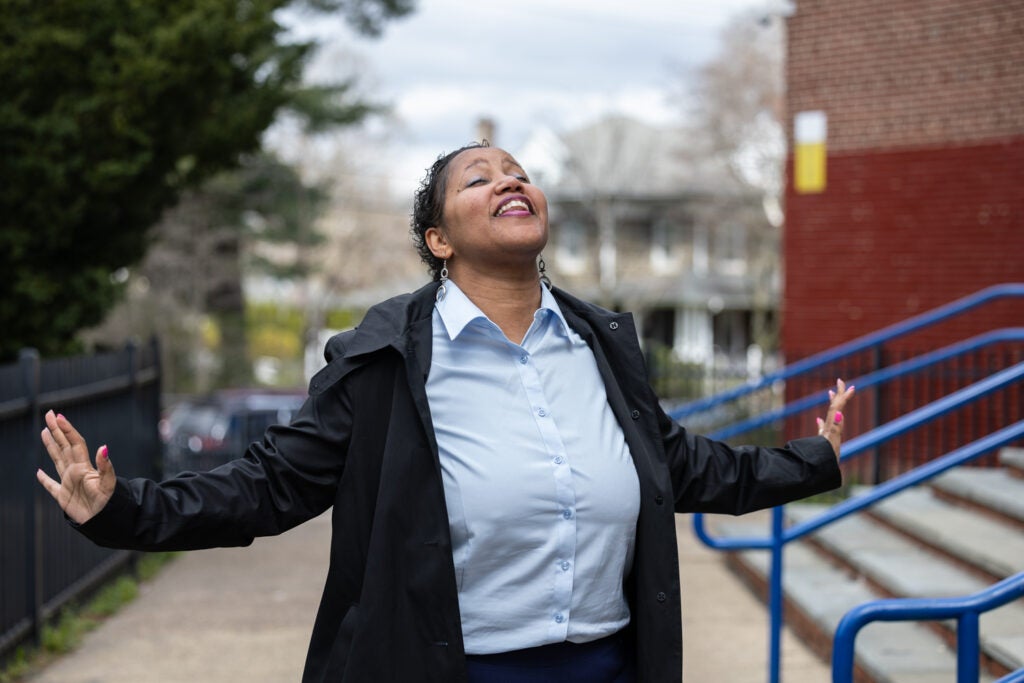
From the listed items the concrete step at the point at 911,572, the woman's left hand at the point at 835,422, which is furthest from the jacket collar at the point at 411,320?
the concrete step at the point at 911,572

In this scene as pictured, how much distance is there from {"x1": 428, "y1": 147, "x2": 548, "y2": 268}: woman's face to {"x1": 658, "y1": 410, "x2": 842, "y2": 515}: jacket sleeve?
52 centimetres

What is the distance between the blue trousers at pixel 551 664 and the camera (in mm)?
2291

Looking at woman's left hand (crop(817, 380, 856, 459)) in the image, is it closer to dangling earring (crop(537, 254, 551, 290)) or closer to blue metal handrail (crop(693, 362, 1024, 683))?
dangling earring (crop(537, 254, 551, 290))

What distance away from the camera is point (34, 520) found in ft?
18.7

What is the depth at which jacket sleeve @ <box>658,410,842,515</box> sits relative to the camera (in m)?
2.63

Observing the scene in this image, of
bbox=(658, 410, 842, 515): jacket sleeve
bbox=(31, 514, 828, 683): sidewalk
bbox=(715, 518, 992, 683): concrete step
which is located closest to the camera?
bbox=(658, 410, 842, 515): jacket sleeve

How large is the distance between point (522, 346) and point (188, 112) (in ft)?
21.4

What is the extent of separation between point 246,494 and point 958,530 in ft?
15.8

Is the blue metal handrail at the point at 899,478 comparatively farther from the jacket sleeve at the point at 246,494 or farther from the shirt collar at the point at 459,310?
the jacket sleeve at the point at 246,494

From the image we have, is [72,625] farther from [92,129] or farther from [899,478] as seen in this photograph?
[899,478]

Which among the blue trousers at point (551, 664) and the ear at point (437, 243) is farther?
the ear at point (437, 243)

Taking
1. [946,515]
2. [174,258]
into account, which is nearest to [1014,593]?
[946,515]

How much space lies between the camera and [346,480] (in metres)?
2.39

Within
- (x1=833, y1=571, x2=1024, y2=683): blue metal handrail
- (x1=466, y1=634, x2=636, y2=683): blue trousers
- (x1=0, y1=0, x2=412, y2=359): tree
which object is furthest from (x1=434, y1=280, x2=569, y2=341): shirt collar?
(x1=0, y1=0, x2=412, y2=359): tree
